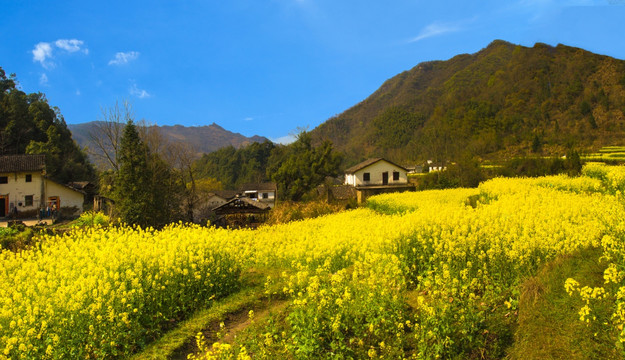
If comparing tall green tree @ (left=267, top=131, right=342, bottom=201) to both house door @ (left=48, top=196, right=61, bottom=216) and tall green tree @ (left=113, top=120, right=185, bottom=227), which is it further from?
tall green tree @ (left=113, top=120, right=185, bottom=227)

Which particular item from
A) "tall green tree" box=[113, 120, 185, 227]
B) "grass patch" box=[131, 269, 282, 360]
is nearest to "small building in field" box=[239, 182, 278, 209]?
"tall green tree" box=[113, 120, 185, 227]

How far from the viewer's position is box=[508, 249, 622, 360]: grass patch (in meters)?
3.93

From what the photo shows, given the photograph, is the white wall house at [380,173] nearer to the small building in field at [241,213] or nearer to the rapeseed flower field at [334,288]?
the small building in field at [241,213]

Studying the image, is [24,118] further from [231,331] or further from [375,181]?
[231,331]

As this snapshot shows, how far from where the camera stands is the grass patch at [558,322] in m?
3.93

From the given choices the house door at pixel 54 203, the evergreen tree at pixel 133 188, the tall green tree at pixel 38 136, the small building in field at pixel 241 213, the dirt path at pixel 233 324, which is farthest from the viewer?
the tall green tree at pixel 38 136

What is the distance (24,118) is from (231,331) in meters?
59.7

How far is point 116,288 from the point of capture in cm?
680

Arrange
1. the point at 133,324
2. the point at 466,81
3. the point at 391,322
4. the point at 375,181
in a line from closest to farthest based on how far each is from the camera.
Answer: the point at 391,322, the point at 133,324, the point at 375,181, the point at 466,81

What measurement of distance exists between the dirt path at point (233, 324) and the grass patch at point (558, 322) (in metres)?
3.63

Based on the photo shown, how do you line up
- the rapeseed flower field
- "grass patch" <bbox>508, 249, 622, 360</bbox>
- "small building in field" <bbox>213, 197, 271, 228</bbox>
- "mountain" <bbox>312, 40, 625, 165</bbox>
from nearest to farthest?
1. "grass patch" <bbox>508, 249, 622, 360</bbox>
2. the rapeseed flower field
3. "small building in field" <bbox>213, 197, 271, 228</bbox>
4. "mountain" <bbox>312, 40, 625, 165</bbox>

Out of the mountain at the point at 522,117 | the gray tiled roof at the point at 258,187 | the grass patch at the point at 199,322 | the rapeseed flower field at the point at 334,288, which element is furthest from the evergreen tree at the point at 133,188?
the gray tiled roof at the point at 258,187

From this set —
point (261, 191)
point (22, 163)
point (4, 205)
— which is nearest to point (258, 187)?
point (261, 191)

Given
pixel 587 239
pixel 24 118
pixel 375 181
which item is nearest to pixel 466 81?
pixel 375 181
